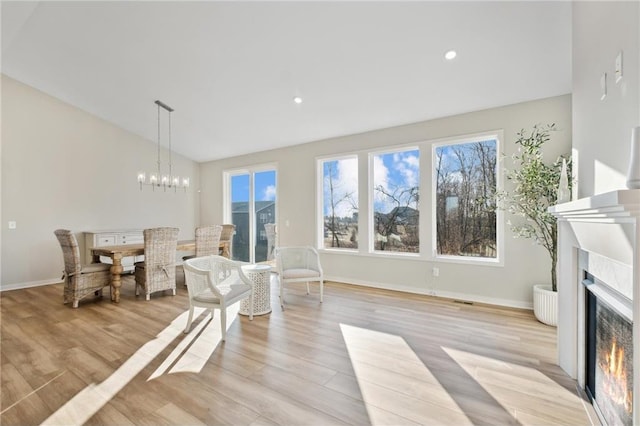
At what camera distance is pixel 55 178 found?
17.6 feet

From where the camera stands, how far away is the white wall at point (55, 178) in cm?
493

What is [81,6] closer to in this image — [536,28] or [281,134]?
[281,134]

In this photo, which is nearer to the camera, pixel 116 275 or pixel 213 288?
pixel 213 288

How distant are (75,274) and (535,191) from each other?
5.94 metres

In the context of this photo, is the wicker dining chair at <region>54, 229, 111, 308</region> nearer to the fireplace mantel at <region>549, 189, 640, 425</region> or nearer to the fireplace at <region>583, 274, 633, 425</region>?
the fireplace mantel at <region>549, 189, 640, 425</region>

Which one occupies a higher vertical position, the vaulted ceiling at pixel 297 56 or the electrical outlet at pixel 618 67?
the vaulted ceiling at pixel 297 56

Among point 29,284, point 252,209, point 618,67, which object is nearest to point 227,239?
point 252,209

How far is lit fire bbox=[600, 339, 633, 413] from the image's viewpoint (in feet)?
4.70

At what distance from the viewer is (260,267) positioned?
3.78m

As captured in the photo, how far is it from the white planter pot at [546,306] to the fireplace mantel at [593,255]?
0.96 m

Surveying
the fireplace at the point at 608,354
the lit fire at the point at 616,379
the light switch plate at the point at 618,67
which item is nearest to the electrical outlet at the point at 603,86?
the light switch plate at the point at 618,67

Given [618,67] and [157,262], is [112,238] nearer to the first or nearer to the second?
[157,262]

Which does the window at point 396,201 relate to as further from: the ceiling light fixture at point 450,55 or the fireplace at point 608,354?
the fireplace at point 608,354

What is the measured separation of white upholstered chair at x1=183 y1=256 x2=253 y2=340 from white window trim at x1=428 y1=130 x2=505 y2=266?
111 inches
